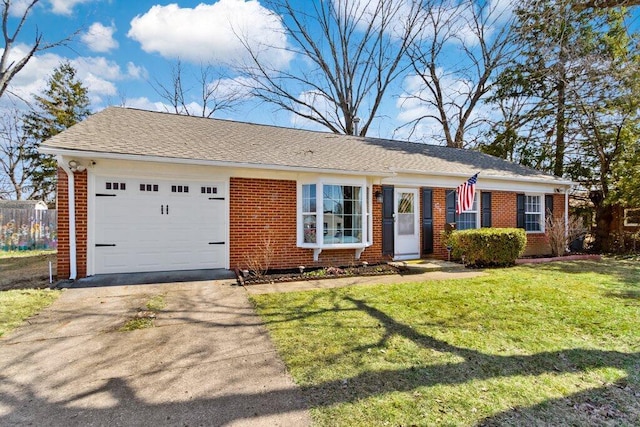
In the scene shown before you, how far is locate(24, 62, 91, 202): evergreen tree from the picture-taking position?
20.6 metres

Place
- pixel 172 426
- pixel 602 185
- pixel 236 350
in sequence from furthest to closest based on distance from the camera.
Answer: pixel 602 185, pixel 236 350, pixel 172 426

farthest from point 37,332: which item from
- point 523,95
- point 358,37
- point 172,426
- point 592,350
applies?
point 358,37

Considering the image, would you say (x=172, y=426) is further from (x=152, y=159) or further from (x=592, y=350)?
(x=152, y=159)

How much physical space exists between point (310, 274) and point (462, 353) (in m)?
4.30

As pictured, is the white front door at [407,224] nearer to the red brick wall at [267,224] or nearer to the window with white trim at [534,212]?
the red brick wall at [267,224]

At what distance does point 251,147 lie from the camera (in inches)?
340

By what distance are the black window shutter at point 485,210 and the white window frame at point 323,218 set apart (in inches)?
178

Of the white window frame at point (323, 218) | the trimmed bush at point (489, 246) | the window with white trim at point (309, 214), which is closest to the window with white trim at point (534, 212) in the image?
the trimmed bush at point (489, 246)

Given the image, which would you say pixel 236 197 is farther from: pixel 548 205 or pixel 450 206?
pixel 548 205

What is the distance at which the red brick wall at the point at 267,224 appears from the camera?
7727 mm

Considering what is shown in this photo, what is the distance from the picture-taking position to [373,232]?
29.6ft

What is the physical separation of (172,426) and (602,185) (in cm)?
1717

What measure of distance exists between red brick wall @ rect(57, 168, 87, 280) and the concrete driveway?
1.88 metres

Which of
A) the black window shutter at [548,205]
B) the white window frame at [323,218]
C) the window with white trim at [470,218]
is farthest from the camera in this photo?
the black window shutter at [548,205]
